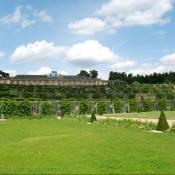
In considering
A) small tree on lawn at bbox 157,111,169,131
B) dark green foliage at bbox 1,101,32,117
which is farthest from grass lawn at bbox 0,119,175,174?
dark green foliage at bbox 1,101,32,117

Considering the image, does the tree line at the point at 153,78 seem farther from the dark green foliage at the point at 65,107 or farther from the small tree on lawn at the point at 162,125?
the small tree on lawn at the point at 162,125

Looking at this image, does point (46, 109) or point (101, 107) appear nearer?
point (46, 109)

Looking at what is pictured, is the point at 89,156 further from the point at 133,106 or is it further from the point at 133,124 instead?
the point at 133,106

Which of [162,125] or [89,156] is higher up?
[162,125]

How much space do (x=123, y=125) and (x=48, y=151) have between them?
13377 millimetres

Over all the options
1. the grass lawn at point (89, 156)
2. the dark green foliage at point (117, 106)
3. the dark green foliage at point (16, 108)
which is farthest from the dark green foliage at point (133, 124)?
the dark green foliage at point (117, 106)

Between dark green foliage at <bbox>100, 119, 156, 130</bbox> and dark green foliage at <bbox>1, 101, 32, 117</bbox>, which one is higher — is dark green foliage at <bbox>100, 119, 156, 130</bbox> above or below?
below

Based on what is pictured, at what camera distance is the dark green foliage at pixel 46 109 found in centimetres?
4262

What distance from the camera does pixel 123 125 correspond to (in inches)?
1063

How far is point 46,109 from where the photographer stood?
141 ft

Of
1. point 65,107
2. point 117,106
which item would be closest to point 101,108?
point 117,106

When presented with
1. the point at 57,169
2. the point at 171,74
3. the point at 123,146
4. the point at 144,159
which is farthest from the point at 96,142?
the point at 171,74

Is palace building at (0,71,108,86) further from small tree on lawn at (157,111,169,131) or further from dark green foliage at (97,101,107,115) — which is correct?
small tree on lawn at (157,111,169,131)

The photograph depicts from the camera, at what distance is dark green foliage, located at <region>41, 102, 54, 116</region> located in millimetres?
42625
